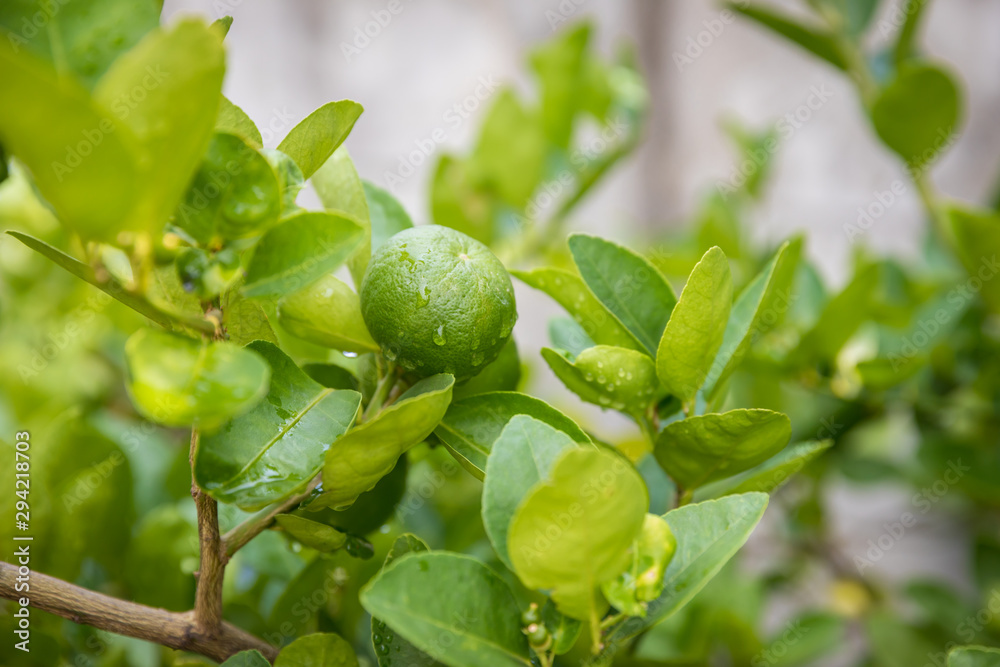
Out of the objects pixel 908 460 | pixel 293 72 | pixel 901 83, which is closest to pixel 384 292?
pixel 901 83

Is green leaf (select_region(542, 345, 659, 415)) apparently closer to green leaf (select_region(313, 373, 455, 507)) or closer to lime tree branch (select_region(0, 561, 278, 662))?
green leaf (select_region(313, 373, 455, 507))

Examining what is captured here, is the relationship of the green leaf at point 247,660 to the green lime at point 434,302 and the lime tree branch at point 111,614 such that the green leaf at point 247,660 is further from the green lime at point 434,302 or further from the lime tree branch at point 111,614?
the green lime at point 434,302

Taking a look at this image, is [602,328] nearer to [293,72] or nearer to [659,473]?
[659,473]

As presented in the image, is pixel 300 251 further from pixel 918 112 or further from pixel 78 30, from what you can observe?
pixel 918 112

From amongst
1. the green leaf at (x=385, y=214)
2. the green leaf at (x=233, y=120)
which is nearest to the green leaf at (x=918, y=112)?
the green leaf at (x=385, y=214)
